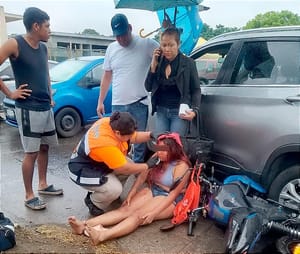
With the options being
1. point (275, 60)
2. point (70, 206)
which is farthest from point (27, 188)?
point (275, 60)

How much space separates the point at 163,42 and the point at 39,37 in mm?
1217

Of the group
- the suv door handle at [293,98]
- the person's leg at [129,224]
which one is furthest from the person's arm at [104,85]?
the suv door handle at [293,98]

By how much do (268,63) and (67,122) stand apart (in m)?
4.46

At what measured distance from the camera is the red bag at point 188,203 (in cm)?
314

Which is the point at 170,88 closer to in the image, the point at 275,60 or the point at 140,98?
the point at 140,98

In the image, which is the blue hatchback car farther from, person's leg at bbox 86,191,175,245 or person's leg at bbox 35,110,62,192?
person's leg at bbox 86,191,175,245

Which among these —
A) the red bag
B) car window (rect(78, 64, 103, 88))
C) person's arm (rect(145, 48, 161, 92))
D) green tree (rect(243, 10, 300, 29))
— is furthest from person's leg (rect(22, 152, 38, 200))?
green tree (rect(243, 10, 300, 29))

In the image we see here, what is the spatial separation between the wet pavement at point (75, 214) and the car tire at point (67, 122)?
1.56 meters

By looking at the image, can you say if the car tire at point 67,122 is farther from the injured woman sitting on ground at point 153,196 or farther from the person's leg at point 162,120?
the injured woman sitting on ground at point 153,196

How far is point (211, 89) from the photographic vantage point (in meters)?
3.73

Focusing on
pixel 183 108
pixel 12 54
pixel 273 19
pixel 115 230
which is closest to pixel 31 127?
pixel 12 54

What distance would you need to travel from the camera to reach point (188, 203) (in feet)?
10.4

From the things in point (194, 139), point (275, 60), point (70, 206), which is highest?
point (275, 60)

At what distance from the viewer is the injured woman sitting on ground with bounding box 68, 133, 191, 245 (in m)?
2.97
